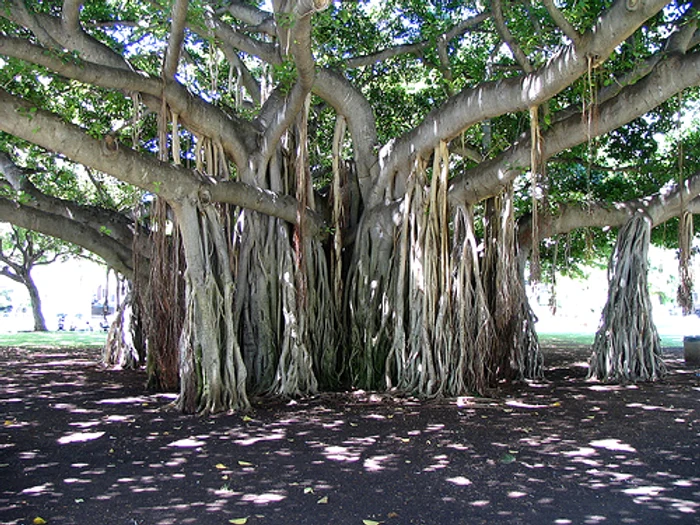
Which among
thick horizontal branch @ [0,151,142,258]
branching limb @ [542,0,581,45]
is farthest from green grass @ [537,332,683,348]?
branching limb @ [542,0,581,45]

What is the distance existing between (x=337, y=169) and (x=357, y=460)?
405 centimetres

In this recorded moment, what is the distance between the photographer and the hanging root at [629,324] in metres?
7.64

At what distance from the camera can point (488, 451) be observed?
4.11 meters

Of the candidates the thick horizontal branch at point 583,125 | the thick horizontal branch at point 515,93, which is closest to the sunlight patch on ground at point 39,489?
the thick horizontal branch at point 515,93

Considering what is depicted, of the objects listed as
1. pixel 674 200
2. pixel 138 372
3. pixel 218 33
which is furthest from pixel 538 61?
pixel 138 372

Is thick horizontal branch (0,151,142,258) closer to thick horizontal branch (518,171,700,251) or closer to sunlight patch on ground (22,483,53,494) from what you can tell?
sunlight patch on ground (22,483,53,494)

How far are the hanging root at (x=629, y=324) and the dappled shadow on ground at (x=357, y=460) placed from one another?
1216 millimetres

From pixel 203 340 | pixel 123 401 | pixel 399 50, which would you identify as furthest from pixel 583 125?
pixel 123 401

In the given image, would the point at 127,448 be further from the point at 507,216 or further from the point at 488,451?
the point at 507,216

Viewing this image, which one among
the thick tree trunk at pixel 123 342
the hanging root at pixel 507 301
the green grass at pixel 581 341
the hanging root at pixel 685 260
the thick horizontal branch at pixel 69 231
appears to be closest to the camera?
the hanging root at pixel 507 301

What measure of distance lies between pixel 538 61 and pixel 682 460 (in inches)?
178

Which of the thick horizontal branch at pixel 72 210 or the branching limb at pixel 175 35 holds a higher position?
the branching limb at pixel 175 35

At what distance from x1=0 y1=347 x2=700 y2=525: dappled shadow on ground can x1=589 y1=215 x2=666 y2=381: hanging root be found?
1.22 m

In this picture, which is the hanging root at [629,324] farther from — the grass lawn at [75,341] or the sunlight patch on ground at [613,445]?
the grass lawn at [75,341]
